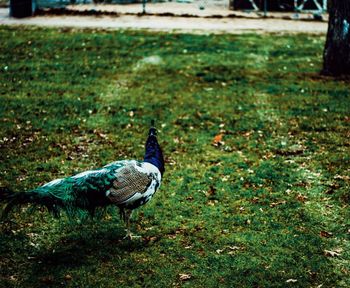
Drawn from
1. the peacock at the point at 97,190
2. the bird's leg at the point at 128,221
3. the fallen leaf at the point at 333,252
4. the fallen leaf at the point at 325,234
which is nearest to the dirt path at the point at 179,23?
the fallen leaf at the point at 325,234

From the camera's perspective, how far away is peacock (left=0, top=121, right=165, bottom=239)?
6.43 m

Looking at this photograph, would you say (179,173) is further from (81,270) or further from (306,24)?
(306,24)

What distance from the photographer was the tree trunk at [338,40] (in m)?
14.6

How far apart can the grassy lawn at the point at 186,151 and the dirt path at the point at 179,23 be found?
41.2 inches

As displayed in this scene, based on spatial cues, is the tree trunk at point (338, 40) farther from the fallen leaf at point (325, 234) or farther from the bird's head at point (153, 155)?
the bird's head at point (153, 155)

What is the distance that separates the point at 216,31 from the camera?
1928cm

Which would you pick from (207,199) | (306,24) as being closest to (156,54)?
(306,24)

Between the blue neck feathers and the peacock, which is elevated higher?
the blue neck feathers

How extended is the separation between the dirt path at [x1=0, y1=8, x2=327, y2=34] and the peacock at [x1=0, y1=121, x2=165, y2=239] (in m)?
12.8

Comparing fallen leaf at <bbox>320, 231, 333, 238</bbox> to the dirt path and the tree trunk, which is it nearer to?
the tree trunk

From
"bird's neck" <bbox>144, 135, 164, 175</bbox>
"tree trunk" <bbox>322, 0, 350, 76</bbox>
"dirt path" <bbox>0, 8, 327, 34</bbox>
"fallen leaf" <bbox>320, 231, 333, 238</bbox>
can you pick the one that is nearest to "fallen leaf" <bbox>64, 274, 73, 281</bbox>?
"bird's neck" <bbox>144, 135, 164, 175</bbox>

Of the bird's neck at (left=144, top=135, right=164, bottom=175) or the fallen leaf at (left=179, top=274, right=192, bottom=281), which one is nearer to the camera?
the fallen leaf at (left=179, top=274, right=192, bottom=281)

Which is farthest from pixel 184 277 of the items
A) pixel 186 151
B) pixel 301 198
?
pixel 186 151

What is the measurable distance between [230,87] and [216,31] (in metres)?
5.46
